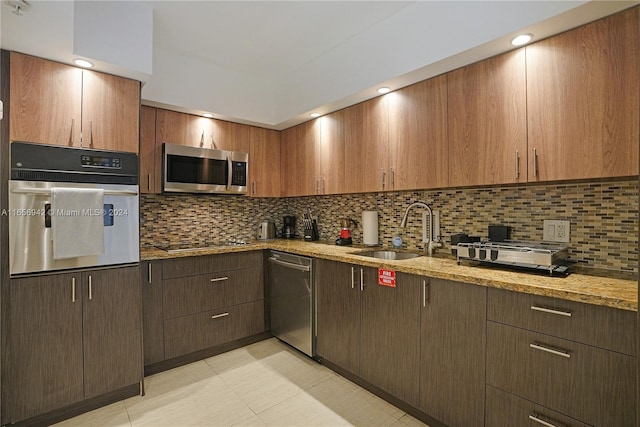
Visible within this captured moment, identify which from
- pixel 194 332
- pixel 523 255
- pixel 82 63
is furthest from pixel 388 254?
pixel 82 63

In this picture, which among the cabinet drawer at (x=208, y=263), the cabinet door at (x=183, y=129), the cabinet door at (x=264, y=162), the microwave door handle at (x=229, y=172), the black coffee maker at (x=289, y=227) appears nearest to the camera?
the cabinet drawer at (x=208, y=263)

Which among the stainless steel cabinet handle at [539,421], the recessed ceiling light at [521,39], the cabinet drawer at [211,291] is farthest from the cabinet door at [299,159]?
the stainless steel cabinet handle at [539,421]

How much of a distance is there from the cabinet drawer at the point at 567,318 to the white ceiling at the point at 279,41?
1.33m

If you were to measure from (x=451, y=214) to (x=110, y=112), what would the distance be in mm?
2515

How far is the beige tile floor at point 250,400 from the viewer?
6.48 feet

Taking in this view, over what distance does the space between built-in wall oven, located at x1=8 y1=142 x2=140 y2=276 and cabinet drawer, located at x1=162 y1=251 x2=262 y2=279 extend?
43 cm

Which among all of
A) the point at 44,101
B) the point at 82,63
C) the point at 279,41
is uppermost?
the point at 279,41

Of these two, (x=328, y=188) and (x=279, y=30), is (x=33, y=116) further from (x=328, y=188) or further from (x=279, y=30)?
(x=328, y=188)

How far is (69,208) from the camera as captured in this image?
1926 millimetres

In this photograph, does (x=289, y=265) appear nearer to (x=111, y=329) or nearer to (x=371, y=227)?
(x=371, y=227)

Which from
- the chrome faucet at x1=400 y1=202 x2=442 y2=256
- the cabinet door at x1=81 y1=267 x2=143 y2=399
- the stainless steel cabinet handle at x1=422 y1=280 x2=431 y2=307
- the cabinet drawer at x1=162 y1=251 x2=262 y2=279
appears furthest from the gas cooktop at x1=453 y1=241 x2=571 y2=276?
the cabinet door at x1=81 y1=267 x2=143 y2=399

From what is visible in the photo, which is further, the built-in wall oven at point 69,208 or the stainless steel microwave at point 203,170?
the stainless steel microwave at point 203,170

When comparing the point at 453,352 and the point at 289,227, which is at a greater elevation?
the point at 289,227

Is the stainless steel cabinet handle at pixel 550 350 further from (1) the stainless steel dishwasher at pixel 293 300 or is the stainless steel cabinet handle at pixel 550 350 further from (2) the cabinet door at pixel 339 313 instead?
(1) the stainless steel dishwasher at pixel 293 300
